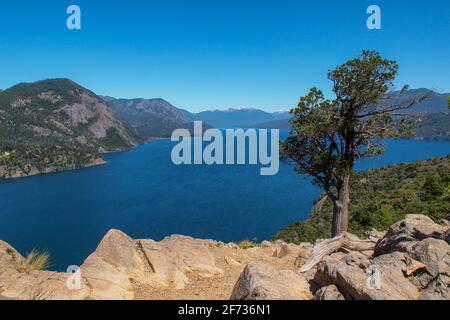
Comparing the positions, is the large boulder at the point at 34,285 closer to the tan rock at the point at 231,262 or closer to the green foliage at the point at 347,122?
the tan rock at the point at 231,262

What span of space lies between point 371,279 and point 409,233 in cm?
415

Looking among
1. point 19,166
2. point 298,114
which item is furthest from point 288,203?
point 19,166

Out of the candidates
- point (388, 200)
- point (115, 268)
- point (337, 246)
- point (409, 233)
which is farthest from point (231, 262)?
point (388, 200)

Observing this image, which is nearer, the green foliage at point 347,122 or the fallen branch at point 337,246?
the fallen branch at point 337,246

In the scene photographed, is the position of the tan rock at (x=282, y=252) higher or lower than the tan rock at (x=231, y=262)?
lower

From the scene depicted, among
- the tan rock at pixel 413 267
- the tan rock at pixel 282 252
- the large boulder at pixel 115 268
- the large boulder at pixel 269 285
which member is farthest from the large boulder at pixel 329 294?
the tan rock at pixel 282 252

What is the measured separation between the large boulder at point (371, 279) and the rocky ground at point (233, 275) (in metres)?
0.02

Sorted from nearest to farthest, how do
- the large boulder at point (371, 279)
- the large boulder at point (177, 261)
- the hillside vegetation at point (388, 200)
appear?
1. the large boulder at point (371, 279)
2. the large boulder at point (177, 261)
3. the hillside vegetation at point (388, 200)

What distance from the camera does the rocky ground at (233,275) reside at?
675 centimetres

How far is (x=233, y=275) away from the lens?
10234 mm

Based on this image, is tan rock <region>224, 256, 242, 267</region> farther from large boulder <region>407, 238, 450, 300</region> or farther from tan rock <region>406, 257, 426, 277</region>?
tan rock <region>406, 257, 426, 277</region>

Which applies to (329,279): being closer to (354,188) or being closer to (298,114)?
(298,114)

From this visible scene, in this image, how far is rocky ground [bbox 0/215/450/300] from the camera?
266 inches

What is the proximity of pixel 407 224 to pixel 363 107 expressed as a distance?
702 centimetres
